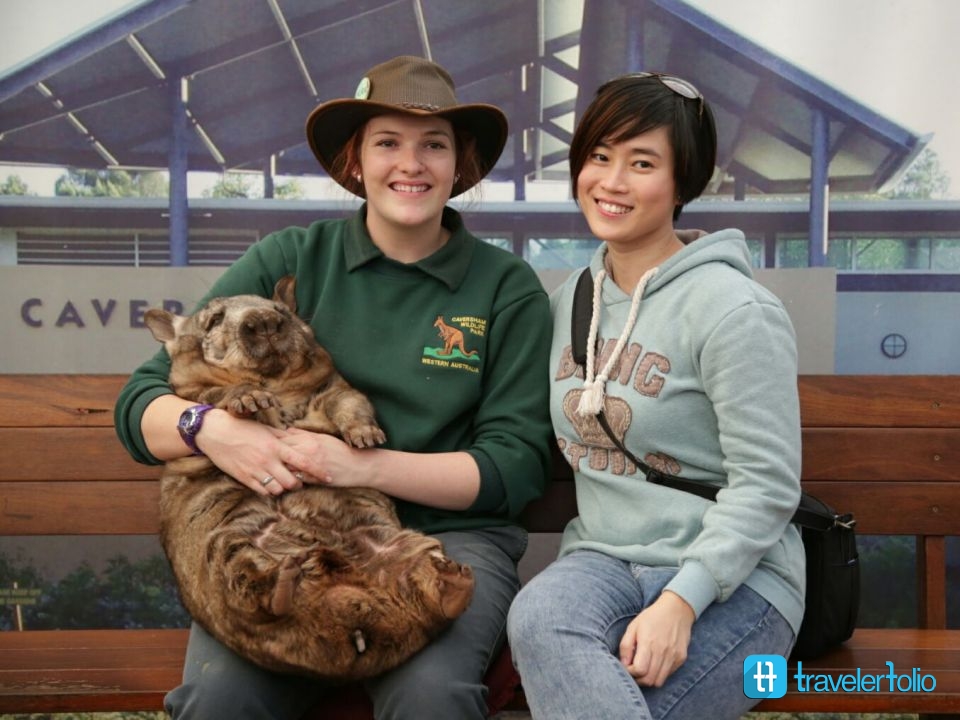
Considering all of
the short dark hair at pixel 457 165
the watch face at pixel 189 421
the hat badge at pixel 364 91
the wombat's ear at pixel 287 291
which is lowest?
the watch face at pixel 189 421

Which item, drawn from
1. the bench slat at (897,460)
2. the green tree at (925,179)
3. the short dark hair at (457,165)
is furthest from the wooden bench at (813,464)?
the short dark hair at (457,165)

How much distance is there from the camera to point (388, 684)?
1458 mm

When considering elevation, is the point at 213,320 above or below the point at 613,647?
above

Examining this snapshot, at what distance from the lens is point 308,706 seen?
1537mm

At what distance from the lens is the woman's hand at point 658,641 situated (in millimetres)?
1392

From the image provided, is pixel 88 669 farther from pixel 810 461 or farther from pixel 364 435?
pixel 810 461

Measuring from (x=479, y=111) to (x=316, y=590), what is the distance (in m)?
0.83

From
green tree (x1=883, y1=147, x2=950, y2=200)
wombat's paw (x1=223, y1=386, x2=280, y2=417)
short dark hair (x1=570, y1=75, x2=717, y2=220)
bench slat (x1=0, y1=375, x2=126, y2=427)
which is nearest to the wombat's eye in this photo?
wombat's paw (x1=223, y1=386, x2=280, y2=417)

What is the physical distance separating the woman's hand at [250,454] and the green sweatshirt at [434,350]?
5.7 inches

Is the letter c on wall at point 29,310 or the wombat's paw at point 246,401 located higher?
the letter c on wall at point 29,310

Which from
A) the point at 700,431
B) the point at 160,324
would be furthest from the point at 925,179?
the point at 160,324

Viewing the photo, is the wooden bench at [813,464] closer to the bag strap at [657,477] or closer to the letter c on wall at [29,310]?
the letter c on wall at [29,310]

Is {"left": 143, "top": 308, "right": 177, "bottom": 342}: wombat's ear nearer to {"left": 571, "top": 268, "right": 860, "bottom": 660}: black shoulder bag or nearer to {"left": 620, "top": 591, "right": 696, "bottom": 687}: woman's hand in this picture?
{"left": 571, "top": 268, "right": 860, "bottom": 660}: black shoulder bag

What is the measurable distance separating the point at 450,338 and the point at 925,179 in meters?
1.26
